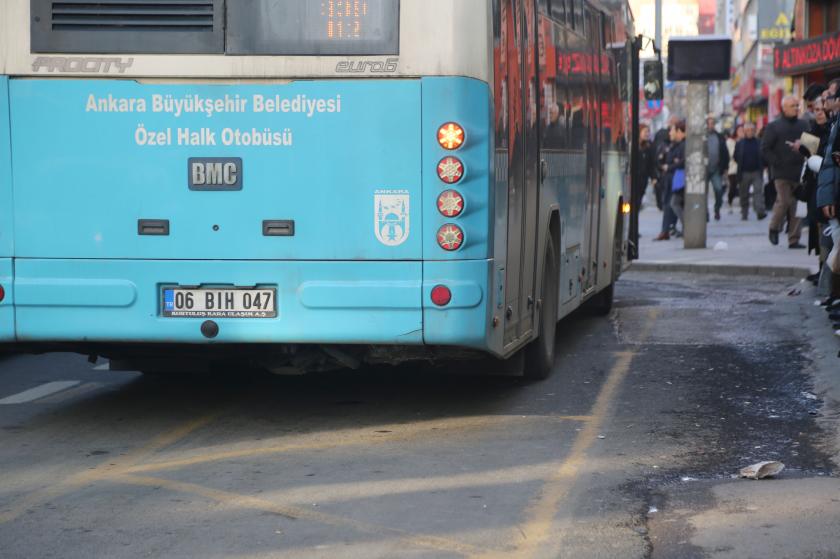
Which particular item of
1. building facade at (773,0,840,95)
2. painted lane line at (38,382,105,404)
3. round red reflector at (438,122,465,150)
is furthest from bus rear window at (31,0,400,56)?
building facade at (773,0,840,95)

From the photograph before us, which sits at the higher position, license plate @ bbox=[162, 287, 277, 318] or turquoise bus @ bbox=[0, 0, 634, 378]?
turquoise bus @ bbox=[0, 0, 634, 378]

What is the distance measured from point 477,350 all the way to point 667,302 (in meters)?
8.06

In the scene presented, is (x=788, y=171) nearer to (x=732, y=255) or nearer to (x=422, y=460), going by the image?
(x=732, y=255)

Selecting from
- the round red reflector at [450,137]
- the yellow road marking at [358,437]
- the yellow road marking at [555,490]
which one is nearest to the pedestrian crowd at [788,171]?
the yellow road marking at [555,490]

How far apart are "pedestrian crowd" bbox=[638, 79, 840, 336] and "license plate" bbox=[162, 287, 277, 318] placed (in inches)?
172

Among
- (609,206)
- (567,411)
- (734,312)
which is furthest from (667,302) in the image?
(567,411)

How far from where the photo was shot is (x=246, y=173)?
7914mm

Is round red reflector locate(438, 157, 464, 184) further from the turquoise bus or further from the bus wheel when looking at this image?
the bus wheel

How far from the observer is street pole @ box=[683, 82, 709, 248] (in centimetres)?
2288

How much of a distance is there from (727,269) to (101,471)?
13547 millimetres

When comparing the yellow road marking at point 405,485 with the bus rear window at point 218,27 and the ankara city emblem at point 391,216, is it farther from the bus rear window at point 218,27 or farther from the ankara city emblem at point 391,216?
the bus rear window at point 218,27

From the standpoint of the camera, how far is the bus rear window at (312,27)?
25.3 feet

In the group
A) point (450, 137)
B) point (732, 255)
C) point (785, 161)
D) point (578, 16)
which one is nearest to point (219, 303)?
point (450, 137)

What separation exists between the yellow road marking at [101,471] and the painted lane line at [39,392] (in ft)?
4.66
